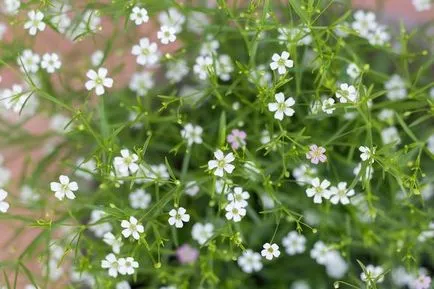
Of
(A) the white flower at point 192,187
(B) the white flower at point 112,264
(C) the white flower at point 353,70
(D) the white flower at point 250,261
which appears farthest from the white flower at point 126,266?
(C) the white flower at point 353,70

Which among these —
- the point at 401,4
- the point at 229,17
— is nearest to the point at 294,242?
the point at 229,17

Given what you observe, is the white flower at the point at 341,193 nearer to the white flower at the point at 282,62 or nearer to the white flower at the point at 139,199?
the white flower at the point at 282,62

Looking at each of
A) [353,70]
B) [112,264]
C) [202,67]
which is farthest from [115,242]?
[353,70]

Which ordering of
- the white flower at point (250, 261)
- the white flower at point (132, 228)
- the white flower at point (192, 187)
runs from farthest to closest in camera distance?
the white flower at point (250, 261)
the white flower at point (192, 187)
the white flower at point (132, 228)

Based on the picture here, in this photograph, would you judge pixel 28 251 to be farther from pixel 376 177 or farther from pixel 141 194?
pixel 376 177

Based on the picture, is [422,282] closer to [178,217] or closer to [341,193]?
[341,193]
